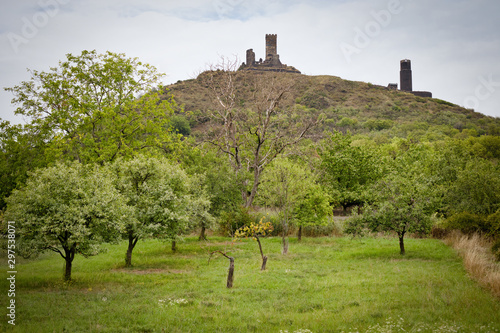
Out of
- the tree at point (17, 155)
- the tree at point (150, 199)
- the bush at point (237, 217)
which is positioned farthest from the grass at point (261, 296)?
the tree at point (17, 155)

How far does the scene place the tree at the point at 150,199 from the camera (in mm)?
17422

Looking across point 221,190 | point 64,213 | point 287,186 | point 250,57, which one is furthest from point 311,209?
point 250,57

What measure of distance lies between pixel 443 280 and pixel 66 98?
2557cm

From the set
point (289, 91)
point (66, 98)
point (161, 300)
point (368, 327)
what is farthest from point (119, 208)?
point (289, 91)

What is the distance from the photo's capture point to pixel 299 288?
1320 cm

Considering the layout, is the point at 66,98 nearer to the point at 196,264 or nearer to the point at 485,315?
the point at 196,264

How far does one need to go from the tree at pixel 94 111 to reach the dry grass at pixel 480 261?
20718 mm

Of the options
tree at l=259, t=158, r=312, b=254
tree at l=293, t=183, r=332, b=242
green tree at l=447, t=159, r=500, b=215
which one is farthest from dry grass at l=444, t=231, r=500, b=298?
tree at l=259, t=158, r=312, b=254

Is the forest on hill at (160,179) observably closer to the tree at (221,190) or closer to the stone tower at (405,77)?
the tree at (221,190)

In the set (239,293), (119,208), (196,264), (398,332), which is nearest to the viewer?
(398,332)

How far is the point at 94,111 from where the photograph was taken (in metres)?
24.2

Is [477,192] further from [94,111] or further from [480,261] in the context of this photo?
[94,111]

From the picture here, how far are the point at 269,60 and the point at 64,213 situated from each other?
15500cm

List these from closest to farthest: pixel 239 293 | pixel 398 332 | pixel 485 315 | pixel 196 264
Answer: pixel 398 332 → pixel 485 315 → pixel 239 293 → pixel 196 264
